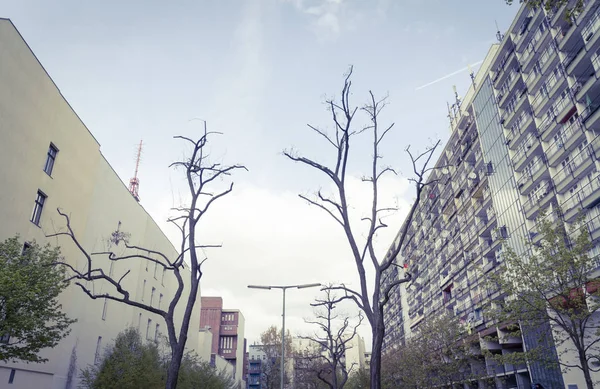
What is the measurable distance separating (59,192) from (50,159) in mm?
2099

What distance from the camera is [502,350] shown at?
42.3 meters

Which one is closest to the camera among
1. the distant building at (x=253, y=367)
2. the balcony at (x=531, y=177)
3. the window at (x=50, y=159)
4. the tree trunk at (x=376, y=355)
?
the tree trunk at (x=376, y=355)

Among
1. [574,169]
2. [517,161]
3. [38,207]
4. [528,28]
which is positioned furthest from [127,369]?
[528,28]

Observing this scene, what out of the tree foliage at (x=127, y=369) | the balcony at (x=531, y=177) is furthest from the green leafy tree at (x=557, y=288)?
the tree foliage at (x=127, y=369)

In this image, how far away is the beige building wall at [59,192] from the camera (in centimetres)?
2217

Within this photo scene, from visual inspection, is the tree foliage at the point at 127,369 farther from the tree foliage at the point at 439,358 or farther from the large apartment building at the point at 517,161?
the tree foliage at the point at 439,358

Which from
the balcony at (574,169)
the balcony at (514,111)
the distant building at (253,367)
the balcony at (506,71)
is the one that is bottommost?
the distant building at (253,367)

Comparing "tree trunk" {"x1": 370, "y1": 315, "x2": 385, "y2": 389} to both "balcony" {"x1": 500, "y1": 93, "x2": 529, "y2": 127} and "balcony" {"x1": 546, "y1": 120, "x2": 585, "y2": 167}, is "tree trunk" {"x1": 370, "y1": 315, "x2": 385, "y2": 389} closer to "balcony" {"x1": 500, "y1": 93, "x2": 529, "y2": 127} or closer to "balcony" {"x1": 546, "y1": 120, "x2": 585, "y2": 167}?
"balcony" {"x1": 546, "y1": 120, "x2": 585, "y2": 167}

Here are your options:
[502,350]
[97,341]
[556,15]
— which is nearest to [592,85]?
[556,15]

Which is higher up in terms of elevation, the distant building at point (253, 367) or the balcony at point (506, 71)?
the balcony at point (506, 71)

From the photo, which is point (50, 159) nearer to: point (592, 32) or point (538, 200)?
point (538, 200)

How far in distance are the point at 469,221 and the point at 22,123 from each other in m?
42.1

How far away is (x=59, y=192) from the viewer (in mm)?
27250

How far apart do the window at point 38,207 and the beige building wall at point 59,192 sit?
0.23 meters
